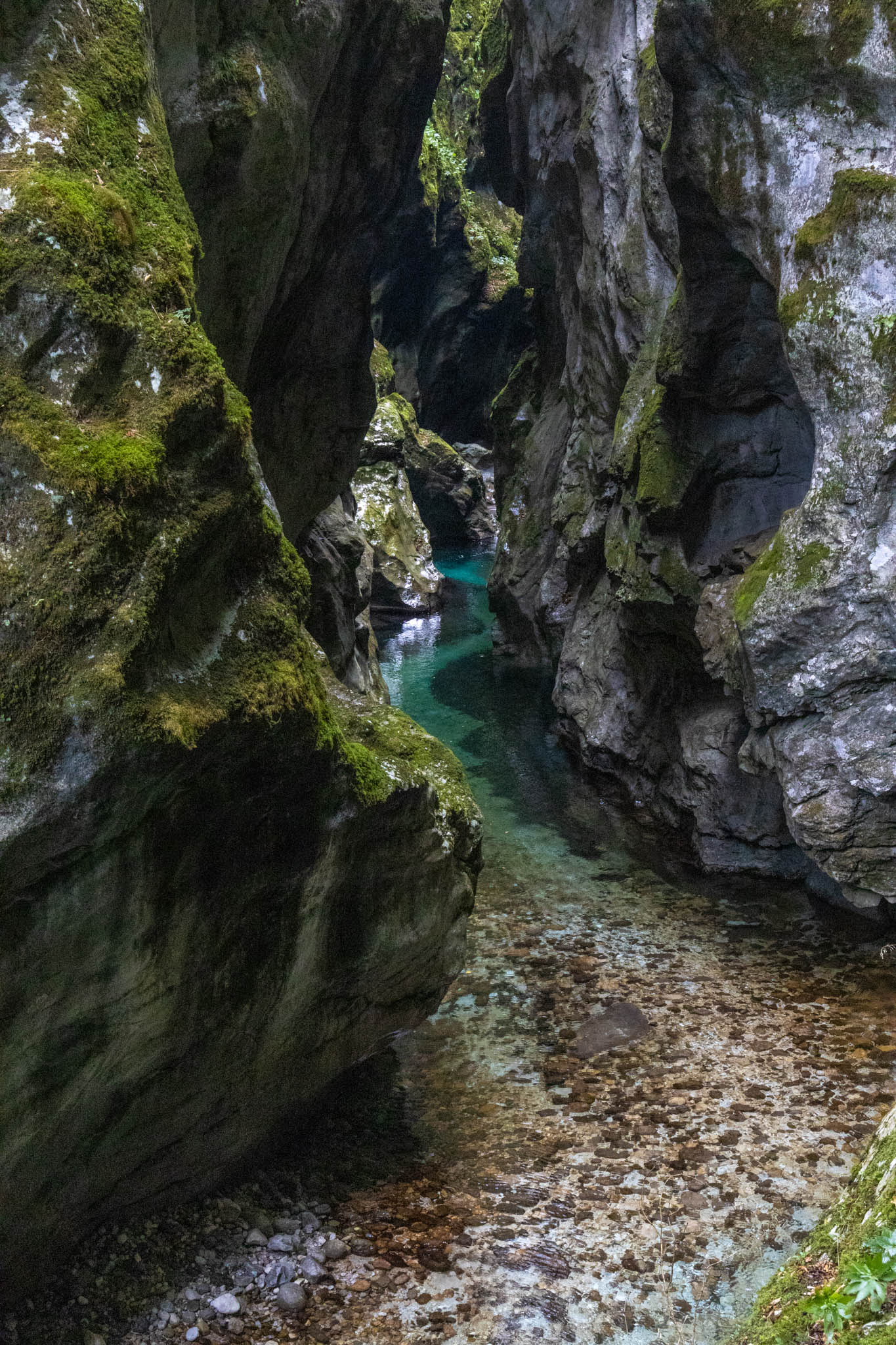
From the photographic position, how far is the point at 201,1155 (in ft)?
18.9

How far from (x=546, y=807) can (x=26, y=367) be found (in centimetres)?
1281

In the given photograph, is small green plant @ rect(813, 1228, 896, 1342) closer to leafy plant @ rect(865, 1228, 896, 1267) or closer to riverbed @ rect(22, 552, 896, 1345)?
leafy plant @ rect(865, 1228, 896, 1267)

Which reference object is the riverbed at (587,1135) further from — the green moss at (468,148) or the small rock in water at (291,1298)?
the green moss at (468,148)

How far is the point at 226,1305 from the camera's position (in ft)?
16.5

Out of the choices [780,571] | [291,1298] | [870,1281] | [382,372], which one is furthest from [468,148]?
[870,1281]

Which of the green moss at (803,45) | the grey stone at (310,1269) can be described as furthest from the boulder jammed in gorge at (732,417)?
the grey stone at (310,1269)

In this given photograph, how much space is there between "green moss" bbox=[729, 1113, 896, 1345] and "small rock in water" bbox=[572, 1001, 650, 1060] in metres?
4.86

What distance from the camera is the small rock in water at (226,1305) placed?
5.00 m

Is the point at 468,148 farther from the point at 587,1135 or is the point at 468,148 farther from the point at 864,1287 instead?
the point at 864,1287

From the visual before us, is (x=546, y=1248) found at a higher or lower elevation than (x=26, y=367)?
lower

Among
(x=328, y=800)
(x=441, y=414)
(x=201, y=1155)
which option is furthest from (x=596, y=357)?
(x=441, y=414)

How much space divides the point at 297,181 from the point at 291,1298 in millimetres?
10738

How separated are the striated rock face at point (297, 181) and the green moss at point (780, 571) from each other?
6370 millimetres

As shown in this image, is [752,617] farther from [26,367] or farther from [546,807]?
[26,367]
